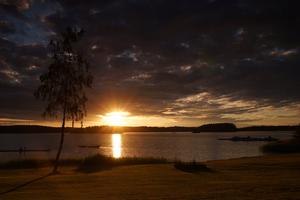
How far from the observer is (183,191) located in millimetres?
15742

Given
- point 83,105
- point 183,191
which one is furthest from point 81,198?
point 83,105

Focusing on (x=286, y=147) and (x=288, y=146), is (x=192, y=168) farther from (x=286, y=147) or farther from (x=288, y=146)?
(x=286, y=147)

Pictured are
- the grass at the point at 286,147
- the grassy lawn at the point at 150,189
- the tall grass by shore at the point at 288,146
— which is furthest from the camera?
the tall grass by shore at the point at 288,146

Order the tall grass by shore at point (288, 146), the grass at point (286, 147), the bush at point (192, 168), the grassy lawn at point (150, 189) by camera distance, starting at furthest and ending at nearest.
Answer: the tall grass by shore at point (288, 146)
the grass at point (286, 147)
the bush at point (192, 168)
the grassy lawn at point (150, 189)

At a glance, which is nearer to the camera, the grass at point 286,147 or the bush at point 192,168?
the bush at point 192,168

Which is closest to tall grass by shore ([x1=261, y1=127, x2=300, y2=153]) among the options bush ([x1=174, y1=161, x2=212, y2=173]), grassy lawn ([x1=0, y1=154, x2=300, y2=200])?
bush ([x1=174, y1=161, x2=212, y2=173])

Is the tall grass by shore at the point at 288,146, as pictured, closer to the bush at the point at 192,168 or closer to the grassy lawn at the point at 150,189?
the bush at the point at 192,168

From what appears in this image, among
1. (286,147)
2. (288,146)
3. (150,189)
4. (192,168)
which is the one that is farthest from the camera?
(286,147)

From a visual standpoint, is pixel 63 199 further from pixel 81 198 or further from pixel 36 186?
pixel 36 186

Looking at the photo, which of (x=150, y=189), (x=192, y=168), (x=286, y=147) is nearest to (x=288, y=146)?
(x=286, y=147)

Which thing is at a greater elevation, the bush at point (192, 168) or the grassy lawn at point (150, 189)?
the bush at point (192, 168)

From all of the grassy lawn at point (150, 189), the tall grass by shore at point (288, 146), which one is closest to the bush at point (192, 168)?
the grassy lawn at point (150, 189)

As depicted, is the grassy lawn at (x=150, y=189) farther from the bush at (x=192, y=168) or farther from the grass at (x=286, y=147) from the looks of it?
the grass at (x=286, y=147)

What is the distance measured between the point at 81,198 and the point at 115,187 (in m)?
3.26
